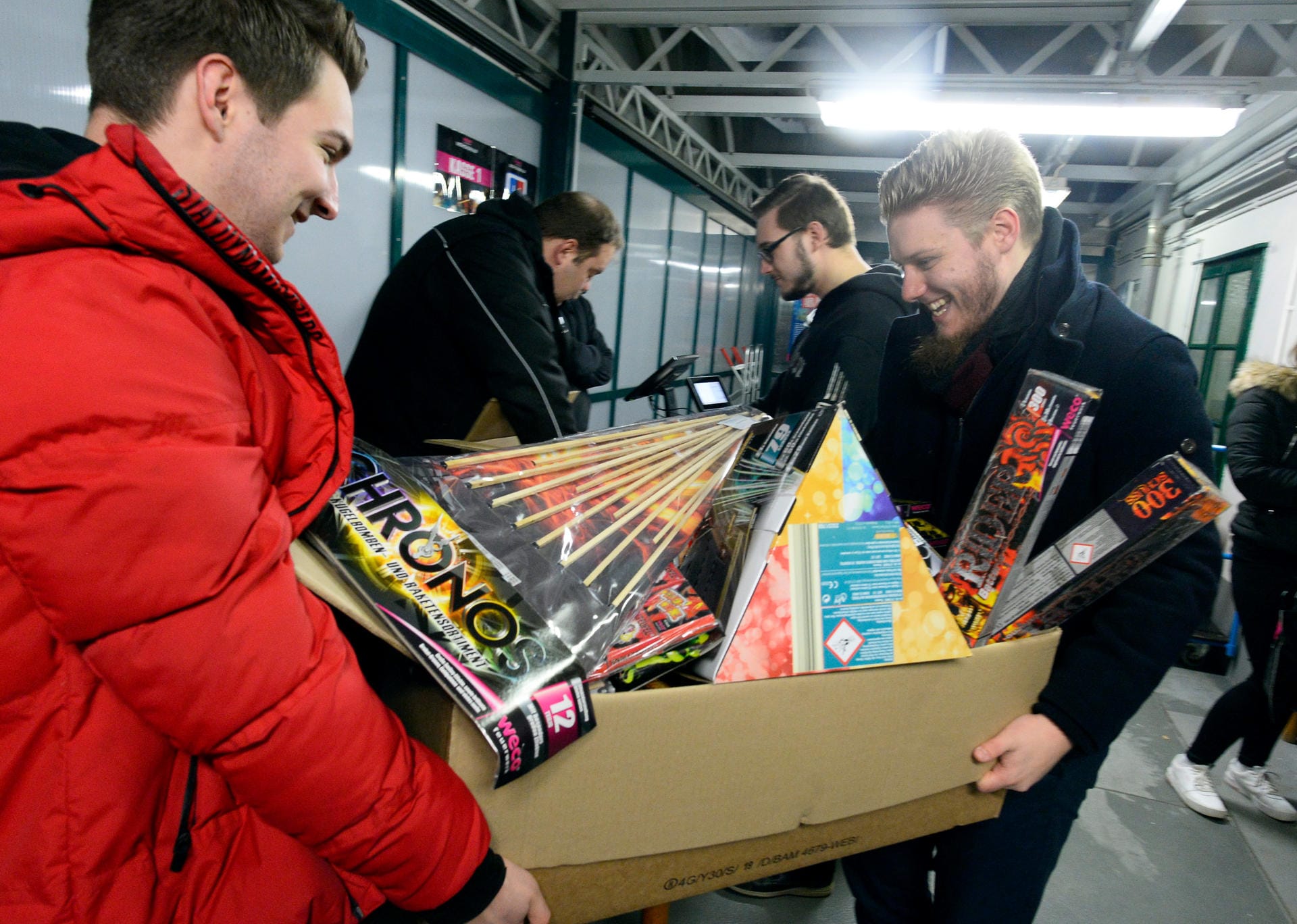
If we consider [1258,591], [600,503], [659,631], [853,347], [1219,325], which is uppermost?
[1219,325]

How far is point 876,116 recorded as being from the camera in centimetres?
492

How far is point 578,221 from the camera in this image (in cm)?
236

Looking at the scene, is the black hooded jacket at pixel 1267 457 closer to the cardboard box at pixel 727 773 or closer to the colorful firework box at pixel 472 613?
the cardboard box at pixel 727 773

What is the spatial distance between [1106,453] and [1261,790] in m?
2.55

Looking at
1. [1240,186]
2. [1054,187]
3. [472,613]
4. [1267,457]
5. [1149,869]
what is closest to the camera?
[472,613]

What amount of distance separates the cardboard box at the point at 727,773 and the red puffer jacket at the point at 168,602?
77mm

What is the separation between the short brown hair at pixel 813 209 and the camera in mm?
2484

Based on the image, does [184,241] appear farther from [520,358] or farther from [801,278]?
[801,278]

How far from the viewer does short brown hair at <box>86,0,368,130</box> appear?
68 centimetres

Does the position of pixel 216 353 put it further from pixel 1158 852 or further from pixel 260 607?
pixel 1158 852

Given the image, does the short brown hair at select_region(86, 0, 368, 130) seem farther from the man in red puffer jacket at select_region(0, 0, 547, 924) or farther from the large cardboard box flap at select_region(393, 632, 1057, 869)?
the large cardboard box flap at select_region(393, 632, 1057, 869)

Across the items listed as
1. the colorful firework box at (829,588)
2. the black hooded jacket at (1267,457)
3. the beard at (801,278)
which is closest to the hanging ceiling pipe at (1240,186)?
the black hooded jacket at (1267,457)

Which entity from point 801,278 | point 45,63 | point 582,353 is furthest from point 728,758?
point 45,63

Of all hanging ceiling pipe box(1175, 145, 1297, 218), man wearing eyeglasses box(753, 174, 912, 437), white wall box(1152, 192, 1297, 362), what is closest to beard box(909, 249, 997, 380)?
man wearing eyeglasses box(753, 174, 912, 437)
